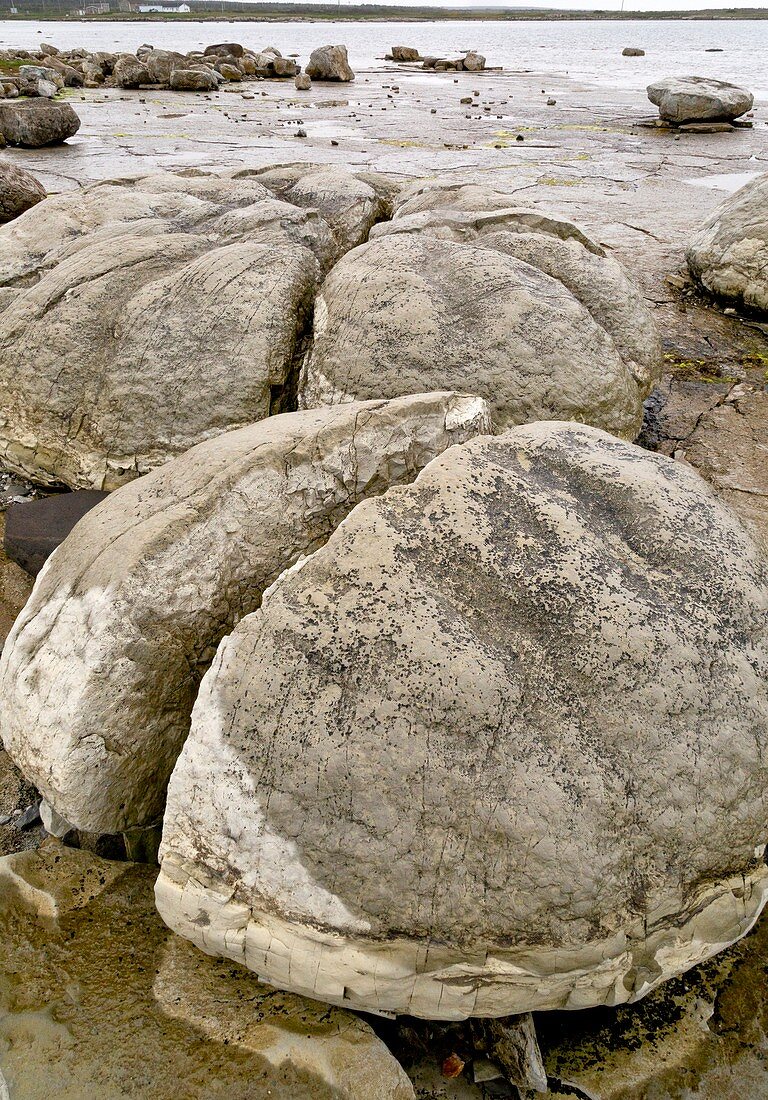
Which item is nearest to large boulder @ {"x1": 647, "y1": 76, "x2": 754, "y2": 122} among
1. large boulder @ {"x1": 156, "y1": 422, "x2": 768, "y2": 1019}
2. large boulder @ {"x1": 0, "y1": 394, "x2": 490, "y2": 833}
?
large boulder @ {"x1": 0, "y1": 394, "x2": 490, "y2": 833}

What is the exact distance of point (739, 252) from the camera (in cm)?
479

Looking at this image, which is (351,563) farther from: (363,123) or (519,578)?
(363,123)

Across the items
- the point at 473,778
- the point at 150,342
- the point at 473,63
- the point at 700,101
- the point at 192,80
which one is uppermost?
the point at 473,63

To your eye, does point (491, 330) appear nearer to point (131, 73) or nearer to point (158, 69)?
point (158, 69)

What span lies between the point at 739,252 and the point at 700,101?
7653 millimetres

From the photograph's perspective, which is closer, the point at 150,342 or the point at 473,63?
the point at 150,342

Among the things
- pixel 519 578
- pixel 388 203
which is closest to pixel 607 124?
pixel 388 203

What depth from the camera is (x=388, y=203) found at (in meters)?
4.16

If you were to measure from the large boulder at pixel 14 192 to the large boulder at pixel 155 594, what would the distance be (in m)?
4.71

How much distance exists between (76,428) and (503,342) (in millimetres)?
1620

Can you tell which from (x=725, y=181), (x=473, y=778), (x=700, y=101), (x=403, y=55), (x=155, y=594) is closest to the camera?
(x=473, y=778)

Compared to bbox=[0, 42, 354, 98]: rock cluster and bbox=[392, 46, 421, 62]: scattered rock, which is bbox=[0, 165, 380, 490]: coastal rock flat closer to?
bbox=[0, 42, 354, 98]: rock cluster

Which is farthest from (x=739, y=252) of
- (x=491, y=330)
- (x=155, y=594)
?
(x=155, y=594)

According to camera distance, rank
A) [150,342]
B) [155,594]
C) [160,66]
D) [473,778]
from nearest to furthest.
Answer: [473,778]
[155,594]
[150,342]
[160,66]
